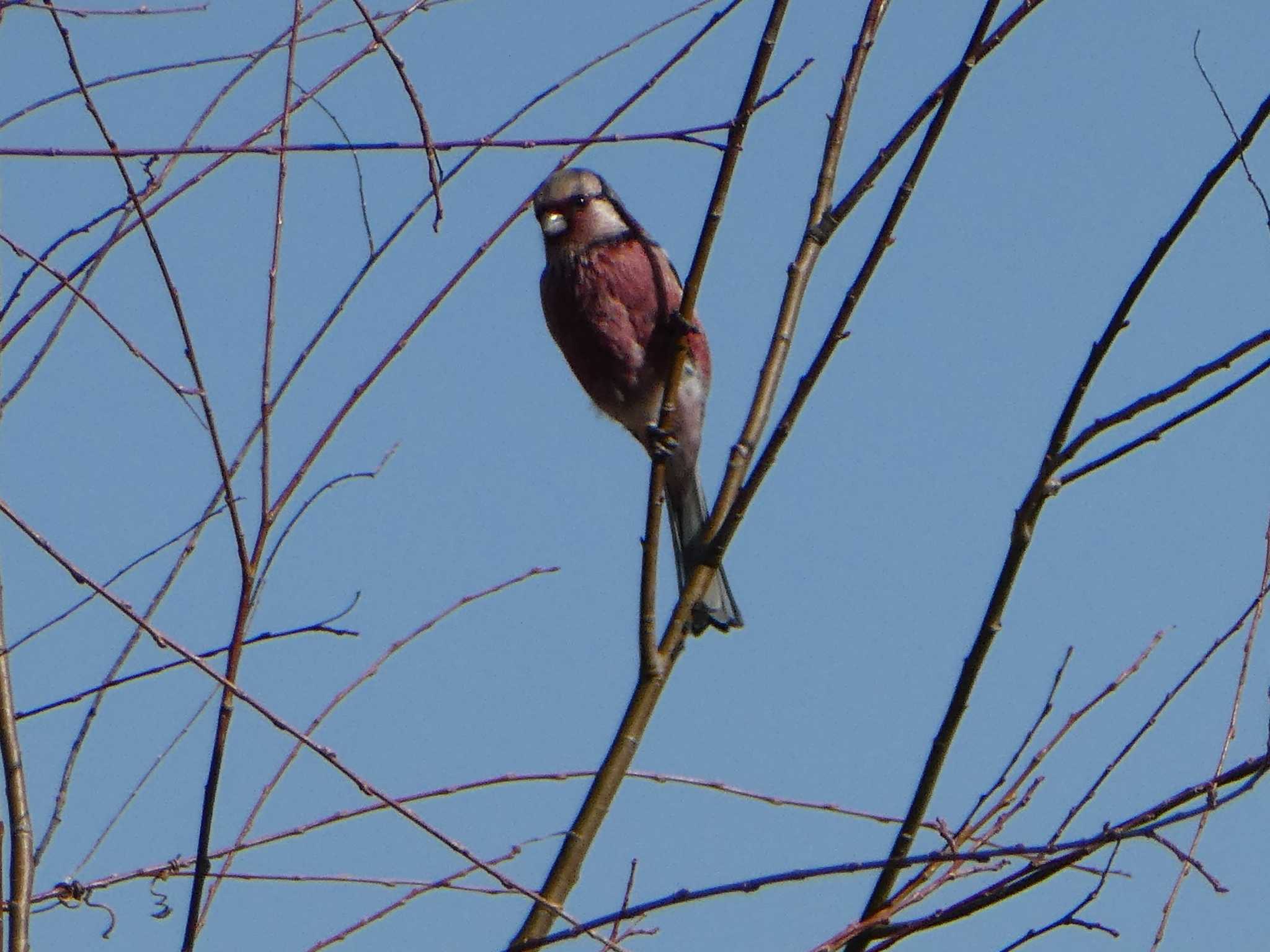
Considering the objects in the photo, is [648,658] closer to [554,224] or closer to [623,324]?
[623,324]

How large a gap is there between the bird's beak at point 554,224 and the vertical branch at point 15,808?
2.48 meters

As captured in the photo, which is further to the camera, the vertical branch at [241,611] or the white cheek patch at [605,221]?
the white cheek patch at [605,221]

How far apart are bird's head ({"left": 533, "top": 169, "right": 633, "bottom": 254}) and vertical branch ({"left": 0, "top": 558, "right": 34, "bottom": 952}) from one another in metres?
2.47

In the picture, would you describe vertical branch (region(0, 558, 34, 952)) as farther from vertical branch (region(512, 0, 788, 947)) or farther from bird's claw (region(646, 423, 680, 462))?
bird's claw (region(646, 423, 680, 462))

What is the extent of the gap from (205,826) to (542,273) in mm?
2818

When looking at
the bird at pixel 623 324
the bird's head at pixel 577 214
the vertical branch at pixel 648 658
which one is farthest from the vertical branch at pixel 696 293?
the bird's head at pixel 577 214

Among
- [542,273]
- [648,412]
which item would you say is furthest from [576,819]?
[542,273]

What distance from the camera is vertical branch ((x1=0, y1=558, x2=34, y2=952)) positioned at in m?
1.77

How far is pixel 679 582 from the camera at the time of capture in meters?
3.23

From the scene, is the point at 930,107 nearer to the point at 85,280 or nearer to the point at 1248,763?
the point at 1248,763

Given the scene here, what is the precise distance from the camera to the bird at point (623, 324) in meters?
3.98

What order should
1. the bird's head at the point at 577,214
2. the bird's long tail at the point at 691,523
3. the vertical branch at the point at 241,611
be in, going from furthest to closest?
the bird's head at the point at 577,214 < the bird's long tail at the point at 691,523 < the vertical branch at the point at 241,611

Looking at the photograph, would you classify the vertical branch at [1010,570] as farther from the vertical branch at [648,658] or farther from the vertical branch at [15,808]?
the vertical branch at [15,808]

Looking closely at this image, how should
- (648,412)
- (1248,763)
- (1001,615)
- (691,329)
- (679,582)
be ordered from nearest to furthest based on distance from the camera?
(1248,763), (1001,615), (691,329), (679,582), (648,412)
